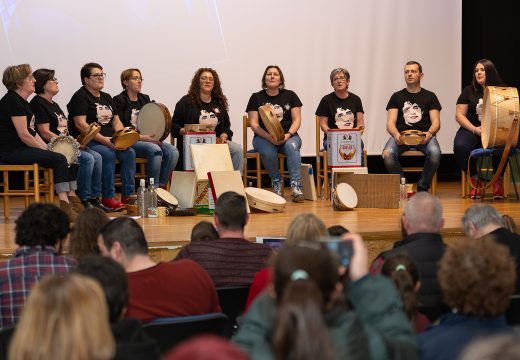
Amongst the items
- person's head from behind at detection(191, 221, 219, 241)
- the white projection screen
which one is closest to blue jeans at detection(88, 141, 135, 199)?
the white projection screen

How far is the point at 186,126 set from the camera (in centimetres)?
695

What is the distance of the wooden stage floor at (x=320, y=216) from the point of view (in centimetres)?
514

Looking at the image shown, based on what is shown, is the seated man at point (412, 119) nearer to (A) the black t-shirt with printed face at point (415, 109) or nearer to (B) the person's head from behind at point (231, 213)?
(A) the black t-shirt with printed face at point (415, 109)

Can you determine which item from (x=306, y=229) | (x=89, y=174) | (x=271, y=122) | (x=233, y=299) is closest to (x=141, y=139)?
(x=89, y=174)

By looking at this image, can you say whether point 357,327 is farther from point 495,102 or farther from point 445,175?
point 445,175

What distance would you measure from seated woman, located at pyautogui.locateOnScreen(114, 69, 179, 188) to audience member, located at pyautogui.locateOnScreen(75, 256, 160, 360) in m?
4.66

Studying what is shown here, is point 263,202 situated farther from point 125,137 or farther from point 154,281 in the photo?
point 154,281

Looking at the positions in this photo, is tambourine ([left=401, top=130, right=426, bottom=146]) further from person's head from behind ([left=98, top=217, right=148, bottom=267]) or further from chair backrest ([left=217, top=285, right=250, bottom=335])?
person's head from behind ([left=98, top=217, right=148, bottom=267])

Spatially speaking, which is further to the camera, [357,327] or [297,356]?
[357,327]

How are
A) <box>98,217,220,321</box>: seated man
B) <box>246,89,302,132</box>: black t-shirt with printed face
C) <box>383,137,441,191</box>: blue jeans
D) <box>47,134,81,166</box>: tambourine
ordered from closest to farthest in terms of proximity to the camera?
<box>98,217,220,321</box>: seated man, <box>47,134,81,166</box>: tambourine, <box>383,137,441,191</box>: blue jeans, <box>246,89,302,132</box>: black t-shirt with printed face

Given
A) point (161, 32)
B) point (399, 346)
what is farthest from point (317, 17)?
point (399, 346)

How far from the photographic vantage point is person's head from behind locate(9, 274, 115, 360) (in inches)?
64.4

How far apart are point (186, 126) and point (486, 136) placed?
7.36 feet

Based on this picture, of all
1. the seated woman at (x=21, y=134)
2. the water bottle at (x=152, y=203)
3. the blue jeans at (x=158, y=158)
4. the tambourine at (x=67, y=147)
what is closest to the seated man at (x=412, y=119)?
the blue jeans at (x=158, y=158)
